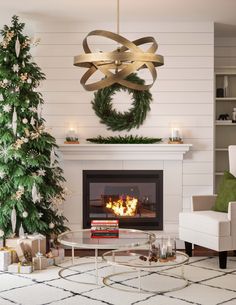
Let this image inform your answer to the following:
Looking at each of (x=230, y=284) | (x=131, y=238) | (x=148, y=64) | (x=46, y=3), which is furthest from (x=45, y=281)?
(x=46, y=3)

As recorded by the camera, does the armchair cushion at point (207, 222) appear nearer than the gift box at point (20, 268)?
No

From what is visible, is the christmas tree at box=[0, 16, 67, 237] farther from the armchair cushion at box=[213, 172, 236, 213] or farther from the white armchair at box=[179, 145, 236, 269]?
the armchair cushion at box=[213, 172, 236, 213]

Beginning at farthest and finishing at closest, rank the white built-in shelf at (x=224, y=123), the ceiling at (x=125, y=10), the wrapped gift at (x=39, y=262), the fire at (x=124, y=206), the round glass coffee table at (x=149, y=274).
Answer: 1. the white built-in shelf at (x=224, y=123)
2. the fire at (x=124, y=206)
3. the ceiling at (x=125, y=10)
4. the wrapped gift at (x=39, y=262)
5. the round glass coffee table at (x=149, y=274)

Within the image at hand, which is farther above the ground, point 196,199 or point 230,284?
point 196,199

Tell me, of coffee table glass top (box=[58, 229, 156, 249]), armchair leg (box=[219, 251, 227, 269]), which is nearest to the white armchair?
armchair leg (box=[219, 251, 227, 269])

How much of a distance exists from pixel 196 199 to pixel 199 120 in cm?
113

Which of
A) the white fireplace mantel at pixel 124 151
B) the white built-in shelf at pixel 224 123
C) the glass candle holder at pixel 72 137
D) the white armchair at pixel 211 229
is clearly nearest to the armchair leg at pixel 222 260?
the white armchair at pixel 211 229

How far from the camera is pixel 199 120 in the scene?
6.77 metres

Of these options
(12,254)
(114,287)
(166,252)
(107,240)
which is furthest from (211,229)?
(12,254)

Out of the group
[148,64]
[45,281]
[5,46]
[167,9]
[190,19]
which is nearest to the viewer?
[148,64]

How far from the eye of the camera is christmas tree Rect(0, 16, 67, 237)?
5691 millimetres

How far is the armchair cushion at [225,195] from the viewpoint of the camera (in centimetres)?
570

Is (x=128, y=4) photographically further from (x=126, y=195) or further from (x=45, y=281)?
(x=45, y=281)

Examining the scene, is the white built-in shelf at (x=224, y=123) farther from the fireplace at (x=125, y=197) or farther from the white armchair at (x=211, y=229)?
the white armchair at (x=211, y=229)
